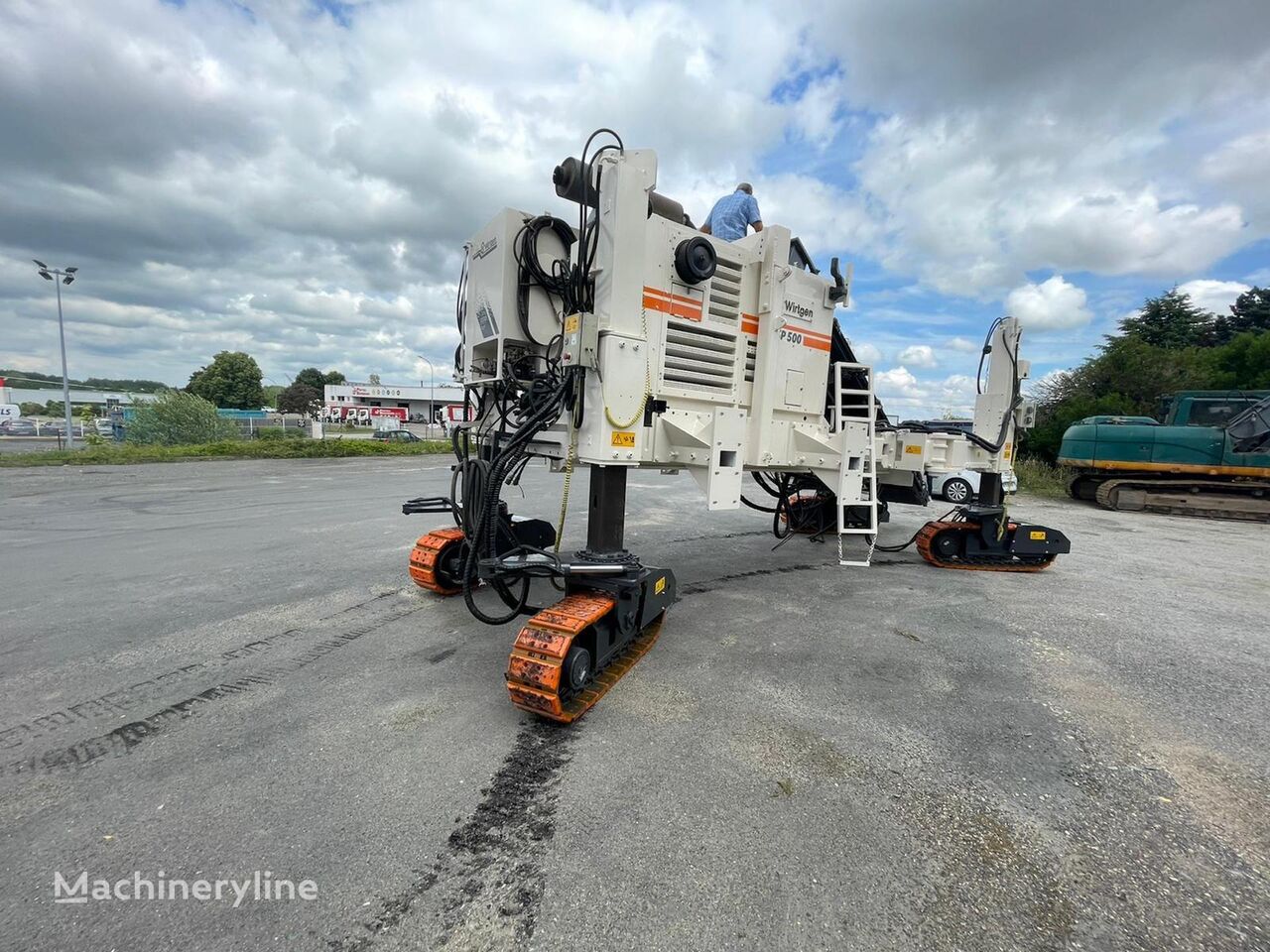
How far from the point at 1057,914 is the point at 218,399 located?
3479 inches

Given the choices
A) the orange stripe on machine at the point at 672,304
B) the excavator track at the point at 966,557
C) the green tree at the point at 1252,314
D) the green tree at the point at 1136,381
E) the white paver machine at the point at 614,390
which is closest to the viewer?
the white paver machine at the point at 614,390

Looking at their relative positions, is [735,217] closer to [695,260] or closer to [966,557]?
[695,260]

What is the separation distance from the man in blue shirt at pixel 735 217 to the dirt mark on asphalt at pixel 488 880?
462 cm

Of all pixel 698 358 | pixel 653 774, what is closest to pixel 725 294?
pixel 698 358

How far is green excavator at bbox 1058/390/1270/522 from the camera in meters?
12.3

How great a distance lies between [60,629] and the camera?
4156 mm

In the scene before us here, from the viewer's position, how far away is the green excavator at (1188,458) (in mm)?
12266

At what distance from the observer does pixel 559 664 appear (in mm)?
2832

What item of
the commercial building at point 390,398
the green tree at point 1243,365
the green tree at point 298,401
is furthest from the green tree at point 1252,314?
the green tree at point 298,401

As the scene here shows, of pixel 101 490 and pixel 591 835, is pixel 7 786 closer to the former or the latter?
pixel 591 835

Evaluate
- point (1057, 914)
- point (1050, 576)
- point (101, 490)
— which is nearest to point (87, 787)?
point (1057, 914)

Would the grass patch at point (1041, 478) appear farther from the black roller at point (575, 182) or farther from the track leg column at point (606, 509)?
the black roller at point (575, 182)

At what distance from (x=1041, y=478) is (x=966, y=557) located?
13.3m

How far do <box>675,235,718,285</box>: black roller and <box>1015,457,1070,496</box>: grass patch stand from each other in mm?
16408
